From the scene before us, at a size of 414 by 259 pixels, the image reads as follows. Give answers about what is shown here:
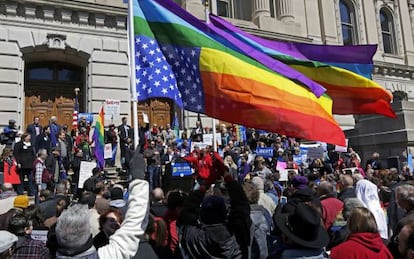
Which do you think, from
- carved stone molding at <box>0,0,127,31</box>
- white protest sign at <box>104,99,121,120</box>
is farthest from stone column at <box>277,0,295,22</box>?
white protest sign at <box>104,99,121,120</box>

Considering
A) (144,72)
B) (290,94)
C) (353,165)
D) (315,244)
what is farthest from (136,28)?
(353,165)

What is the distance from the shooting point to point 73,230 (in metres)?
2.88

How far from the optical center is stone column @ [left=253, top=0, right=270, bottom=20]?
2512 cm

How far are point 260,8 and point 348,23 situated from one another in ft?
32.7

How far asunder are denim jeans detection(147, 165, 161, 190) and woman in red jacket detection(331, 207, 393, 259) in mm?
9029

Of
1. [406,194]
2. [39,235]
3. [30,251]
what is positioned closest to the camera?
[30,251]

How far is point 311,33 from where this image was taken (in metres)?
27.8

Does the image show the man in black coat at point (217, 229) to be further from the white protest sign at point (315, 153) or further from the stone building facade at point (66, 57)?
the white protest sign at point (315, 153)

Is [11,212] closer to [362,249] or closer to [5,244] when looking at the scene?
[5,244]

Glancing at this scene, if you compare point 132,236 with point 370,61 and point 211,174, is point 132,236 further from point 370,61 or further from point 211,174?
point 370,61

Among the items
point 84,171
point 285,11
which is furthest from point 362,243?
point 285,11

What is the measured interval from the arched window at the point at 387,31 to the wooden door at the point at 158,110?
20.6m

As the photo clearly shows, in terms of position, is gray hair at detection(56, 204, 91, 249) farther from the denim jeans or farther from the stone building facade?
the stone building facade

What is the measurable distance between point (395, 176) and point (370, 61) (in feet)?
7.98
